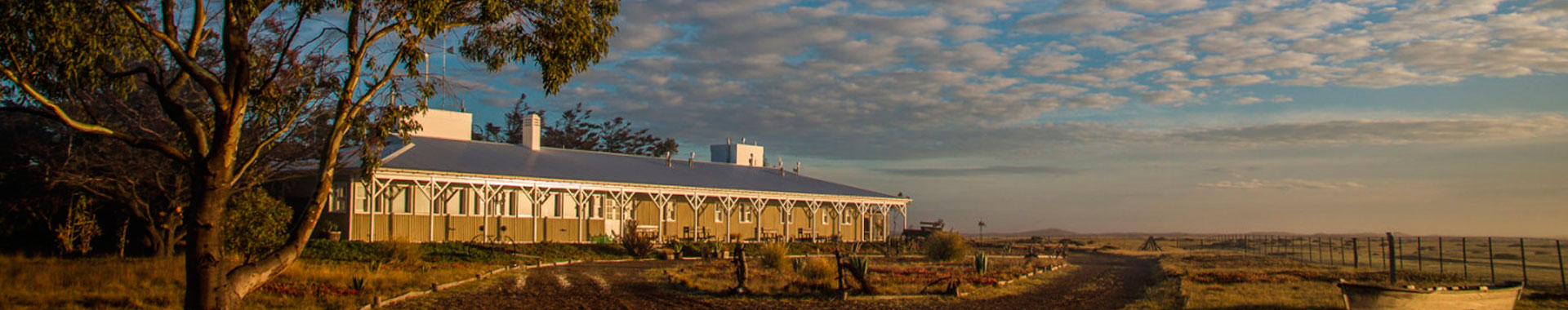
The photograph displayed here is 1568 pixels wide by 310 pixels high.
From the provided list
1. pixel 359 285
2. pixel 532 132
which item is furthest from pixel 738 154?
pixel 359 285

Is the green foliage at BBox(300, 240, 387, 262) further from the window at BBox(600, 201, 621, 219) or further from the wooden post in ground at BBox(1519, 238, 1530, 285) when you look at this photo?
the wooden post in ground at BBox(1519, 238, 1530, 285)

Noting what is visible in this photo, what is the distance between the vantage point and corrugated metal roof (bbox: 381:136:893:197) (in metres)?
31.7

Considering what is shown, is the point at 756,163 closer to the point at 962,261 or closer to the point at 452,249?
the point at 962,261

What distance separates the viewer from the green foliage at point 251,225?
18781mm

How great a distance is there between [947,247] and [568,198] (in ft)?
40.1

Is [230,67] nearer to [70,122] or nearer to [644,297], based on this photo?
[70,122]

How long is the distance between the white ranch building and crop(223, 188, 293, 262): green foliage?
5965 millimetres

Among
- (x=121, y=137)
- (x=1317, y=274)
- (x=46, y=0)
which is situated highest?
(x=46, y=0)

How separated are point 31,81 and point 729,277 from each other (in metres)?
12.9

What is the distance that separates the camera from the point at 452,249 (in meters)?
28.2

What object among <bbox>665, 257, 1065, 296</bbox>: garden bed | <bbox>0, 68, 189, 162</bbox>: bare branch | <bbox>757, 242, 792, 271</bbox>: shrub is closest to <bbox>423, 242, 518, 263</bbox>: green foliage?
<bbox>665, 257, 1065, 296</bbox>: garden bed

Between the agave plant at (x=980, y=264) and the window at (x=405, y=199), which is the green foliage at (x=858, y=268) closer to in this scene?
the agave plant at (x=980, y=264)

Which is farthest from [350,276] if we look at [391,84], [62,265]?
[391,84]

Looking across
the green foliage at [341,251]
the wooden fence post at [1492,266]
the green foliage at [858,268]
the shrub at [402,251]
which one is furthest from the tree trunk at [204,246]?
the wooden fence post at [1492,266]
